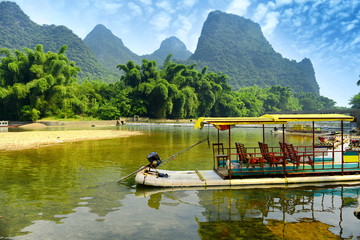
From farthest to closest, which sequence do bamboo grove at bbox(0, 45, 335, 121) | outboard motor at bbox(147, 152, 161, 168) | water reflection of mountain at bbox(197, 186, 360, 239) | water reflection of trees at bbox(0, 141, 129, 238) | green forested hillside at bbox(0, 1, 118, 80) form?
green forested hillside at bbox(0, 1, 118, 80), bamboo grove at bbox(0, 45, 335, 121), outboard motor at bbox(147, 152, 161, 168), water reflection of trees at bbox(0, 141, 129, 238), water reflection of mountain at bbox(197, 186, 360, 239)

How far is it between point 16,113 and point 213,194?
6039 cm

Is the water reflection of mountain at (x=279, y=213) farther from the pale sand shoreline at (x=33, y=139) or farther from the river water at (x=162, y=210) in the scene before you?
the pale sand shoreline at (x=33, y=139)

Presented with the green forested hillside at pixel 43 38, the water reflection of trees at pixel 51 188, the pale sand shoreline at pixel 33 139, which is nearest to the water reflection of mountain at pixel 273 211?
the water reflection of trees at pixel 51 188

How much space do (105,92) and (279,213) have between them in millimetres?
76886

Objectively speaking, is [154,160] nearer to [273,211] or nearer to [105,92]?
[273,211]

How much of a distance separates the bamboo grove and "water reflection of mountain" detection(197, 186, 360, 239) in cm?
5366

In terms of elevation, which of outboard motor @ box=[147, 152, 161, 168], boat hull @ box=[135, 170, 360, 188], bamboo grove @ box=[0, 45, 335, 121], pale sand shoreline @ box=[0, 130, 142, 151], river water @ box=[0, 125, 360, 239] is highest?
bamboo grove @ box=[0, 45, 335, 121]

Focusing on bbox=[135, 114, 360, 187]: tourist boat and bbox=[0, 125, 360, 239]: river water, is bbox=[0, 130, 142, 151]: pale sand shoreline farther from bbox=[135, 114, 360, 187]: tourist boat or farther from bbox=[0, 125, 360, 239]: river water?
bbox=[135, 114, 360, 187]: tourist boat

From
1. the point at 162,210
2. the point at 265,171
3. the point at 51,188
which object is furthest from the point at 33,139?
the point at 265,171

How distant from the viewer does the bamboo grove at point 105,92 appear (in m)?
55.1

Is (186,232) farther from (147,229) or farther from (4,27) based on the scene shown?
(4,27)

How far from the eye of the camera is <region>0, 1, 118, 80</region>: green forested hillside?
484 feet

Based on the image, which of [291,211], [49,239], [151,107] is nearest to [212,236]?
[291,211]

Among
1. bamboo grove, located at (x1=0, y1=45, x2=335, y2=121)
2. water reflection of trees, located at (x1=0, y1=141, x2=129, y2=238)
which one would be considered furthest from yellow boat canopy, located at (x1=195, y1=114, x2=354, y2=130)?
bamboo grove, located at (x1=0, y1=45, x2=335, y2=121)
